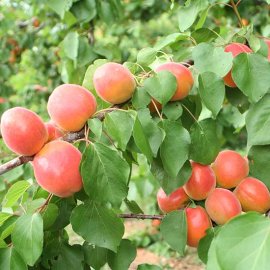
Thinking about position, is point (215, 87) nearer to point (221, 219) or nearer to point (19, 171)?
point (221, 219)

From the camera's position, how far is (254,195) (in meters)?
0.90

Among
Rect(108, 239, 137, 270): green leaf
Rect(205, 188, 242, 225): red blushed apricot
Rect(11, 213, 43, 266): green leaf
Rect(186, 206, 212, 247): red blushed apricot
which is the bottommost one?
Rect(108, 239, 137, 270): green leaf

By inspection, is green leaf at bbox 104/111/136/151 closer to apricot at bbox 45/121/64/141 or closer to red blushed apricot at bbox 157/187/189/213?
apricot at bbox 45/121/64/141

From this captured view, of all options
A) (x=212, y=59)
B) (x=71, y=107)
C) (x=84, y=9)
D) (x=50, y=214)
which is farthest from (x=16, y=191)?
(x=84, y=9)

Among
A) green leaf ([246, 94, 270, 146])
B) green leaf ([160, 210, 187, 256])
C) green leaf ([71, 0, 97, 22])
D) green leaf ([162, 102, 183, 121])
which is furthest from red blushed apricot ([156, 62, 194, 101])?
green leaf ([71, 0, 97, 22])

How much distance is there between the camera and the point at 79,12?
5.64ft

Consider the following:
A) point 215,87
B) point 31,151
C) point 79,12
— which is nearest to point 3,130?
point 31,151

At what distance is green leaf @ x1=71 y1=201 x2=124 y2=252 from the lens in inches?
31.6

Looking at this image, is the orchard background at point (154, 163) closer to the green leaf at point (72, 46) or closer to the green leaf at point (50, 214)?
the green leaf at point (50, 214)

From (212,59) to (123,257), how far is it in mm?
432

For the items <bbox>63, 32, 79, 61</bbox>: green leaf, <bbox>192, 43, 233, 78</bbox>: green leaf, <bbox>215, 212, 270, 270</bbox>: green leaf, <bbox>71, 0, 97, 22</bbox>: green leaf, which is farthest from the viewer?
<bbox>63, 32, 79, 61</bbox>: green leaf

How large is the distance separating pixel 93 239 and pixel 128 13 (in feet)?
8.88

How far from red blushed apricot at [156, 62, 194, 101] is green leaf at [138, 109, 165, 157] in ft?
0.30

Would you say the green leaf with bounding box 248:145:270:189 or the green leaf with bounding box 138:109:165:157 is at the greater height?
the green leaf with bounding box 138:109:165:157
